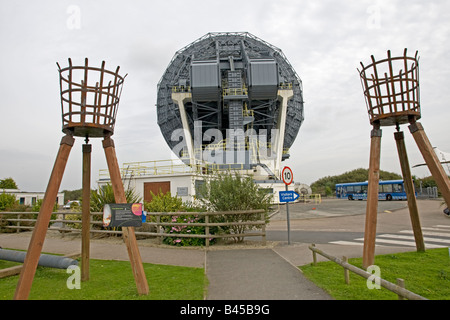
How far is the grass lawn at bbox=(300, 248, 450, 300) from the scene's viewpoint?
5.04 meters

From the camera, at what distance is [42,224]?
181 inches

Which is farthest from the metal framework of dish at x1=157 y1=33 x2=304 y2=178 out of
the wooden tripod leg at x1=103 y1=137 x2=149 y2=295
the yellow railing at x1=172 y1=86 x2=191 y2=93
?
the wooden tripod leg at x1=103 y1=137 x2=149 y2=295

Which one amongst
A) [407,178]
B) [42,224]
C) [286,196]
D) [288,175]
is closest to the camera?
[42,224]

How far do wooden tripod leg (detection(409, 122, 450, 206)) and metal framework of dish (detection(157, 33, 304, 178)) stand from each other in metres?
25.6

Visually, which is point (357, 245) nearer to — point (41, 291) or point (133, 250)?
point (133, 250)

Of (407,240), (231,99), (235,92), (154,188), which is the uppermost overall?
(235,92)

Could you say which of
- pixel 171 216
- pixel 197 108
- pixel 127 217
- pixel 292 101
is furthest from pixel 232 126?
pixel 127 217

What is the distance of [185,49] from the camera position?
45844mm

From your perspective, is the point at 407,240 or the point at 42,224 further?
the point at 407,240

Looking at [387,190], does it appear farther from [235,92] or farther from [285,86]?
[235,92]

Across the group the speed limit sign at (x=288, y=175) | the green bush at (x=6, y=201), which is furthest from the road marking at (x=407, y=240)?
the green bush at (x=6, y=201)

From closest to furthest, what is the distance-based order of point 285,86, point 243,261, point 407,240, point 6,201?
point 243,261, point 407,240, point 6,201, point 285,86

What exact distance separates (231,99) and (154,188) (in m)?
20.0

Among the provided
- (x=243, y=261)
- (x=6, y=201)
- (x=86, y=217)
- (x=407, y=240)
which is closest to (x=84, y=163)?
(x=86, y=217)
